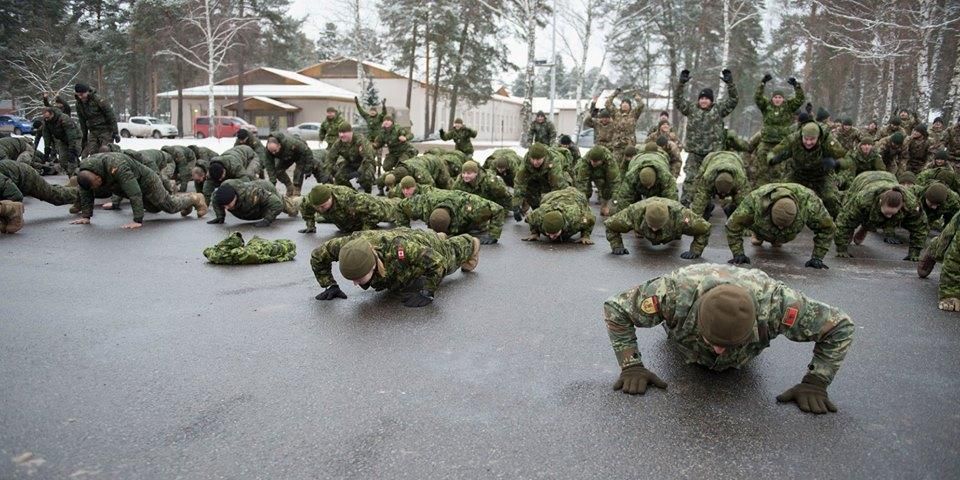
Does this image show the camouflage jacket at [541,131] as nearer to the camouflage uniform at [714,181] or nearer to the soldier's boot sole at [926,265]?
the camouflage uniform at [714,181]

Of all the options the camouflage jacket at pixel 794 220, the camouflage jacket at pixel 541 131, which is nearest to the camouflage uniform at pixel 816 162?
the camouflage jacket at pixel 794 220

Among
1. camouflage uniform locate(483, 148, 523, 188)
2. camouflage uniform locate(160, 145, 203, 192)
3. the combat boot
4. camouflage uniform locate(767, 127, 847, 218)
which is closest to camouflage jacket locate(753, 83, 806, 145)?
camouflage uniform locate(767, 127, 847, 218)

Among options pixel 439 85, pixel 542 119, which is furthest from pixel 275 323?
pixel 439 85

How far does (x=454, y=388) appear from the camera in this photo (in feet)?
13.1

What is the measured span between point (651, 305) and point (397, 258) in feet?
8.45

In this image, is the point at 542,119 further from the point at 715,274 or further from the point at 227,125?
the point at 227,125

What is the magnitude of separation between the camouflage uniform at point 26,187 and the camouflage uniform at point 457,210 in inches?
224

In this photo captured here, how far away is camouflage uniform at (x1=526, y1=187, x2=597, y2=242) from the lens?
29.4 ft

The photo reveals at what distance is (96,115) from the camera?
13.8 metres

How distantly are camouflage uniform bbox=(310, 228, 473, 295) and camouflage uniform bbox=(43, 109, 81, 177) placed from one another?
1090cm

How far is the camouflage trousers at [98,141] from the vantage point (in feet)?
45.9

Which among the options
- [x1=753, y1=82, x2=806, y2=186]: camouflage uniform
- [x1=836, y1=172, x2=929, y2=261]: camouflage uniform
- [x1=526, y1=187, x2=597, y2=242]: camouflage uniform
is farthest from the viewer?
[x1=753, y1=82, x2=806, y2=186]: camouflage uniform

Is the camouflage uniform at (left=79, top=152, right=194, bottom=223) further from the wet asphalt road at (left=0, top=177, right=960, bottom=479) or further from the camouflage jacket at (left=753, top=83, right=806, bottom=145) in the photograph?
the camouflage jacket at (left=753, top=83, right=806, bottom=145)

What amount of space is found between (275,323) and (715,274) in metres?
3.45
